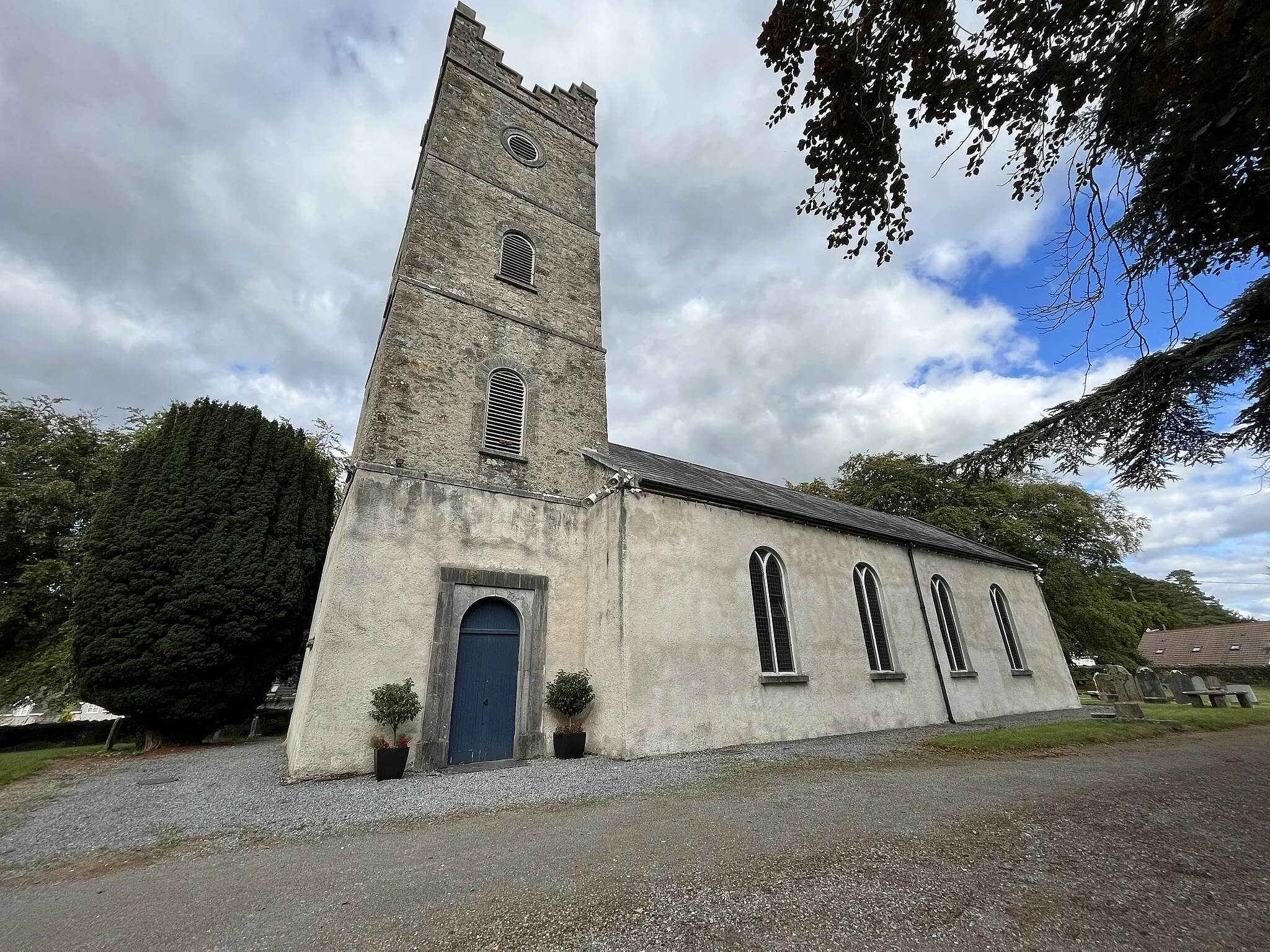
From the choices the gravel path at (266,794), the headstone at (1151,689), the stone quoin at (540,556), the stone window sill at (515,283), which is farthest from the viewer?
the headstone at (1151,689)

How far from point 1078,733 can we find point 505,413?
13.9 meters

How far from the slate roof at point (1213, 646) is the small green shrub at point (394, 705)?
4405 cm

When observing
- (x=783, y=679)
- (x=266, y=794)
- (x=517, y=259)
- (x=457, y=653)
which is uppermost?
(x=517, y=259)

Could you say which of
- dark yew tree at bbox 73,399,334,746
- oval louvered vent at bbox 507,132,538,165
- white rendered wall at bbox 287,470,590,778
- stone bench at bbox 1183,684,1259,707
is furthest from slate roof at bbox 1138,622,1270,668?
dark yew tree at bbox 73,399,334,746

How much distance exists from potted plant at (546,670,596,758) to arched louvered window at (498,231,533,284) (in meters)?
9.95

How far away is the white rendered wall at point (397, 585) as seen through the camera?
28.2ft

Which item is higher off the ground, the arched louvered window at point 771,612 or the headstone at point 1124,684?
the arched louvered window at point 771,612

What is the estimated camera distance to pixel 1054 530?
29250 millimetres

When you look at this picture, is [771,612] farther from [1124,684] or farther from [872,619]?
[1124,684]

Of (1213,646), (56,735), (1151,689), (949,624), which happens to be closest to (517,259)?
(949,624)

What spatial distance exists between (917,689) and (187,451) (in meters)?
20.3

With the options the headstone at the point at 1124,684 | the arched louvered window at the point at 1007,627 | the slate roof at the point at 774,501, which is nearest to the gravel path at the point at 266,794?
the slate roof at the point at 774,501

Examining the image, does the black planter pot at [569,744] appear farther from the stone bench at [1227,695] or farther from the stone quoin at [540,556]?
the stone bench at [1227,695]

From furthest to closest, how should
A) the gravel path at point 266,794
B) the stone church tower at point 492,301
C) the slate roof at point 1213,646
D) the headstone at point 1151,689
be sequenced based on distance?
1. the slate roof at point 1213,646
2. the headstone at point 1151,689
3. the stone church tower at point 492,301
4. the gravel path at point 266,794
